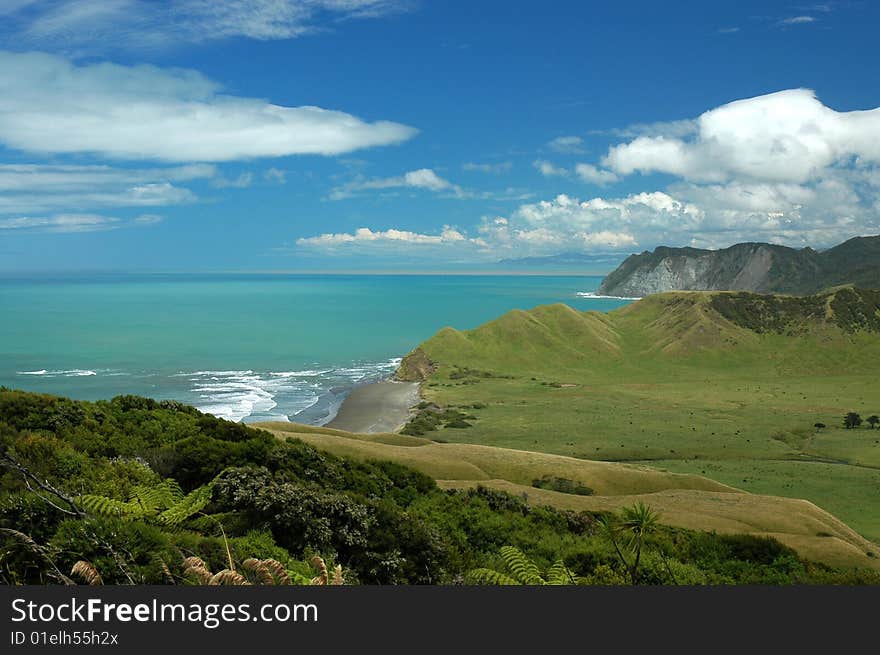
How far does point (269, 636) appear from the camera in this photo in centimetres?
723

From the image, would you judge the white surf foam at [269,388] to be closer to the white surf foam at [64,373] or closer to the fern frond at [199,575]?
the white surf foam at [64,373]

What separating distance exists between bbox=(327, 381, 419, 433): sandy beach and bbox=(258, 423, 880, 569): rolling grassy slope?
30.1 m

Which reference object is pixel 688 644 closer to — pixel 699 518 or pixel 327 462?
pixel 327 462

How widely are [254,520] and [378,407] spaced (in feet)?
299

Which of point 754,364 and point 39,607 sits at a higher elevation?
point 39,607

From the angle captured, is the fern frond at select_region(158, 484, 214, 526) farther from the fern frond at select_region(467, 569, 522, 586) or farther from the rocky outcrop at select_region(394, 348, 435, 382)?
the rocky outcrop at select_region(394, 348, 435, 382)

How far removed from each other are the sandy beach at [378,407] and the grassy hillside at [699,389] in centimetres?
590

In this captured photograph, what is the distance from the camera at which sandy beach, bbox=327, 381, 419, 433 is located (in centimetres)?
9362

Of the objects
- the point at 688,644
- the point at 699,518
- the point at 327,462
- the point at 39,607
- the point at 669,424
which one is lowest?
the point at 669,424

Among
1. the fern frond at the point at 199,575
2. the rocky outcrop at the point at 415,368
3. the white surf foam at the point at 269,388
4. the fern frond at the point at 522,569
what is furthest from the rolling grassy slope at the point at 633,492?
the rocky outcrop at the point at 415,368

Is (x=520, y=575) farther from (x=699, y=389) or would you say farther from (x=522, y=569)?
(x=699, y=389)

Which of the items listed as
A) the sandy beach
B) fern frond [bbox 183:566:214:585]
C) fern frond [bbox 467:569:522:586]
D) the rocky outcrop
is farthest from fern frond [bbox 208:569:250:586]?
the rocky outcrop

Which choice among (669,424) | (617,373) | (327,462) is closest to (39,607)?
(327,462)

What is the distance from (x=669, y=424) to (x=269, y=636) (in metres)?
99.6
